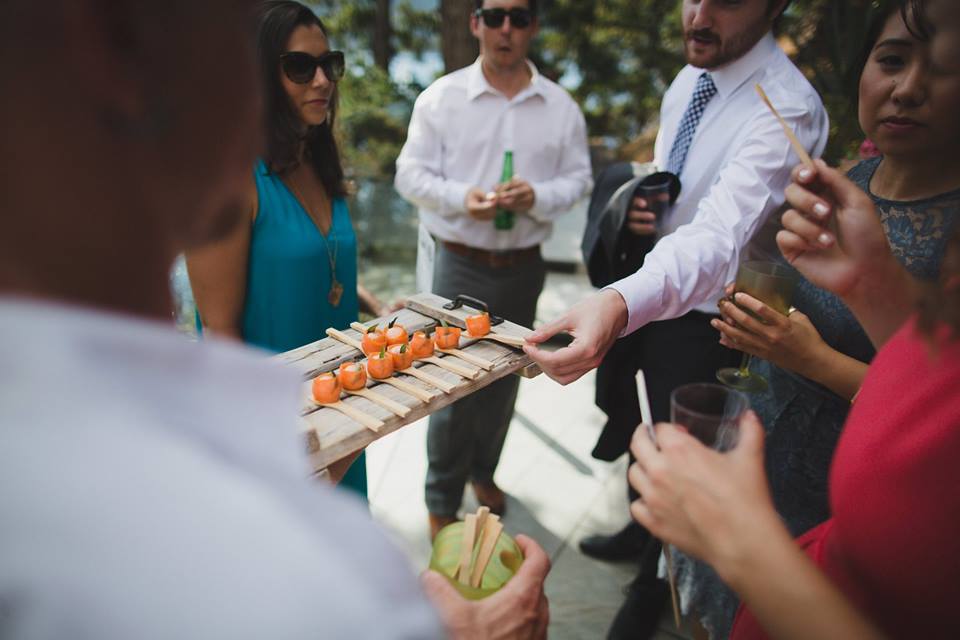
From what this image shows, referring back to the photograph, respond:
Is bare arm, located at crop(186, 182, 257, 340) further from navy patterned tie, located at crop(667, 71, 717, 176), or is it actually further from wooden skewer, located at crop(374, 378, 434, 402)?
navy patterned tie, located at crop(667, 71, 717, 176)

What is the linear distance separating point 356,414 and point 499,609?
2.25ft

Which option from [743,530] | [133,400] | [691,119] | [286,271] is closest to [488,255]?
[691,119]

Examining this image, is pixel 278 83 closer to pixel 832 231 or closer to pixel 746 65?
pixel 746 65

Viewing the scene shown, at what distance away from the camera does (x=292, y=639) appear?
17.4 inches

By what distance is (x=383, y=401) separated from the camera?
61.4 inches

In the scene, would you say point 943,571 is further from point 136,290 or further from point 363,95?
point 363,95

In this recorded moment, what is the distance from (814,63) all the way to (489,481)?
4.76 meters

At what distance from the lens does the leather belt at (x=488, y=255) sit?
3.23 m

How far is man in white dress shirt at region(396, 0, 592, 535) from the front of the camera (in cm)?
310

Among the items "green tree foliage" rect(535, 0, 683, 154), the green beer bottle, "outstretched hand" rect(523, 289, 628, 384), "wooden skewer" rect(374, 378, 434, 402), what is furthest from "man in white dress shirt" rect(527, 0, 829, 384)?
"green tree foliage" rect(535, 0, 683, 154)

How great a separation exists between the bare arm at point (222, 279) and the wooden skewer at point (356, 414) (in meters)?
0.72

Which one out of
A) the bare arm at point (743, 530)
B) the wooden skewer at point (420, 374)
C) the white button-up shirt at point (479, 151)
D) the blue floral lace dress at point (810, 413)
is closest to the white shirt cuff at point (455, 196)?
the white button-up shirt at point (479, 151)

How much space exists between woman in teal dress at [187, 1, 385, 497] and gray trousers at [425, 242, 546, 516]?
73cm

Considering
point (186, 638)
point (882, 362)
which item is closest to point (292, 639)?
point (186, 638)
